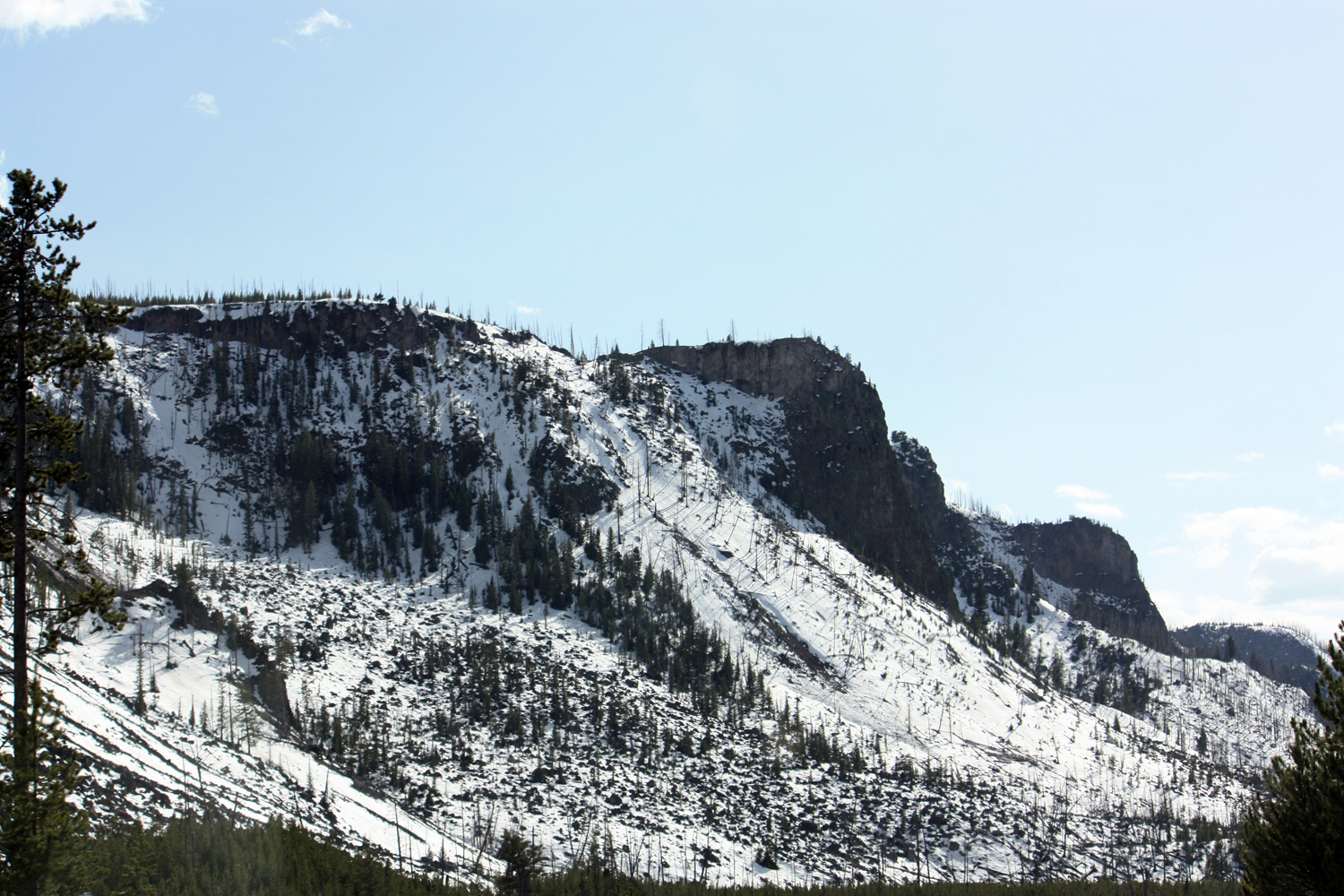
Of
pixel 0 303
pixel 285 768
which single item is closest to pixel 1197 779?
pixel 285 768

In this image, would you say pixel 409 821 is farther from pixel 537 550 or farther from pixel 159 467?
pixel 159 467

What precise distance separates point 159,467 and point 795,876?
120 metres

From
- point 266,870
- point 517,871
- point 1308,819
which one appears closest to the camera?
point 1308,819

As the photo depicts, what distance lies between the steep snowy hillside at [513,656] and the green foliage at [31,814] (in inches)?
1721

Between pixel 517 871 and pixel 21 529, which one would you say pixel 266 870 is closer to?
pixel 517 871

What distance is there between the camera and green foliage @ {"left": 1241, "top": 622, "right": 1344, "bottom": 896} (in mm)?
23984

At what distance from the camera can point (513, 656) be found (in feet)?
408

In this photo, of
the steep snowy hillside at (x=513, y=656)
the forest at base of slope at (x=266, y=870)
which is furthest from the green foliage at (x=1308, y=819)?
the steep snowy hillside at (x=513, y=656)

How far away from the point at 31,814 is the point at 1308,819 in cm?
3298

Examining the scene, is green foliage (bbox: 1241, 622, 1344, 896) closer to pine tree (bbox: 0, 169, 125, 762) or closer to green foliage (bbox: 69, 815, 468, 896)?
pine tree (bbox: 0, 169, 125, 762)

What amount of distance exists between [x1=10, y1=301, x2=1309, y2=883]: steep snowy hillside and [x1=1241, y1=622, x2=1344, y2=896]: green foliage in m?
61.0

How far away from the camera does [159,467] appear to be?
506ft

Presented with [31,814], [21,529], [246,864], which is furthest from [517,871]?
[21,529]

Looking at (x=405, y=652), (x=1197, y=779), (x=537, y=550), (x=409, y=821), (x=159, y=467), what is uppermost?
(x=159, y=467)
